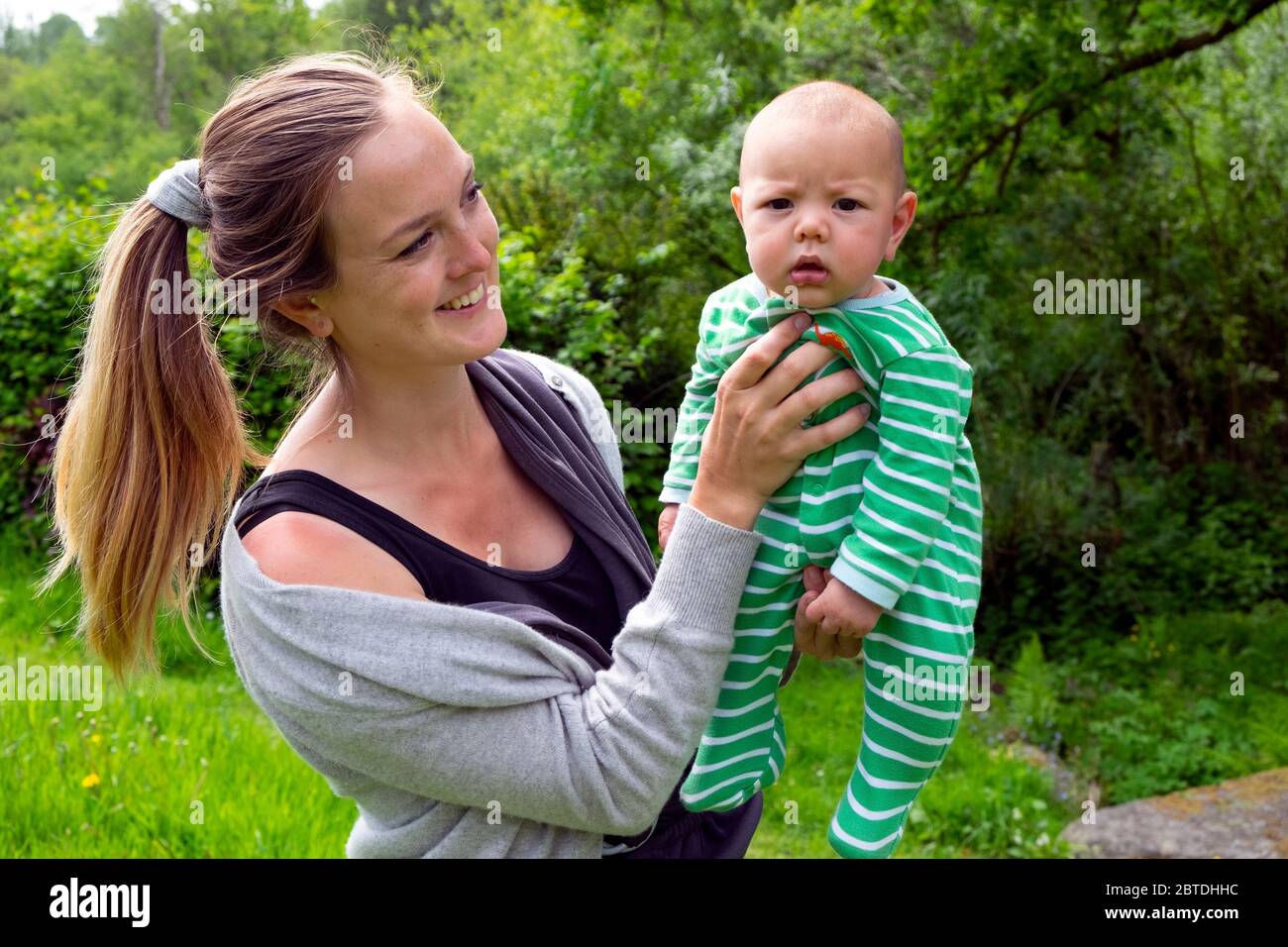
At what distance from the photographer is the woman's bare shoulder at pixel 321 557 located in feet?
5.85

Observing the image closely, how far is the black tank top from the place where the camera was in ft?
6.11

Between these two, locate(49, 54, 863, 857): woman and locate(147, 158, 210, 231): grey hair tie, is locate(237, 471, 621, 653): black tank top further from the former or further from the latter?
locate(147, 158, 210, 231): grey hair tie

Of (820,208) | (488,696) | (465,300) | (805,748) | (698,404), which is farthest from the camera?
(805,748)

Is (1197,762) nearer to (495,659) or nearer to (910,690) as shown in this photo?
(910,690)

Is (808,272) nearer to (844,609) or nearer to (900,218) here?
(900,218)

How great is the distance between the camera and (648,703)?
178 centimetres

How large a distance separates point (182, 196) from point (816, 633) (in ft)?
4.17

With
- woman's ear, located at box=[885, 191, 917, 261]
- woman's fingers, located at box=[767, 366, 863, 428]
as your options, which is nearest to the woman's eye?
woman's fingers, located at box=[767, 366, 863, 428]

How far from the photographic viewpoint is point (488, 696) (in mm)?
1747

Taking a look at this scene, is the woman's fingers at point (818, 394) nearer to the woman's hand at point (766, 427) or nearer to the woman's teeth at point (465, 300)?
the woman's hand at point (766, 427)

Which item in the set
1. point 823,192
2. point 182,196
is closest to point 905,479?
point 823,192

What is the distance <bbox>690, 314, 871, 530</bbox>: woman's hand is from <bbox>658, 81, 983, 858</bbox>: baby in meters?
0.03
